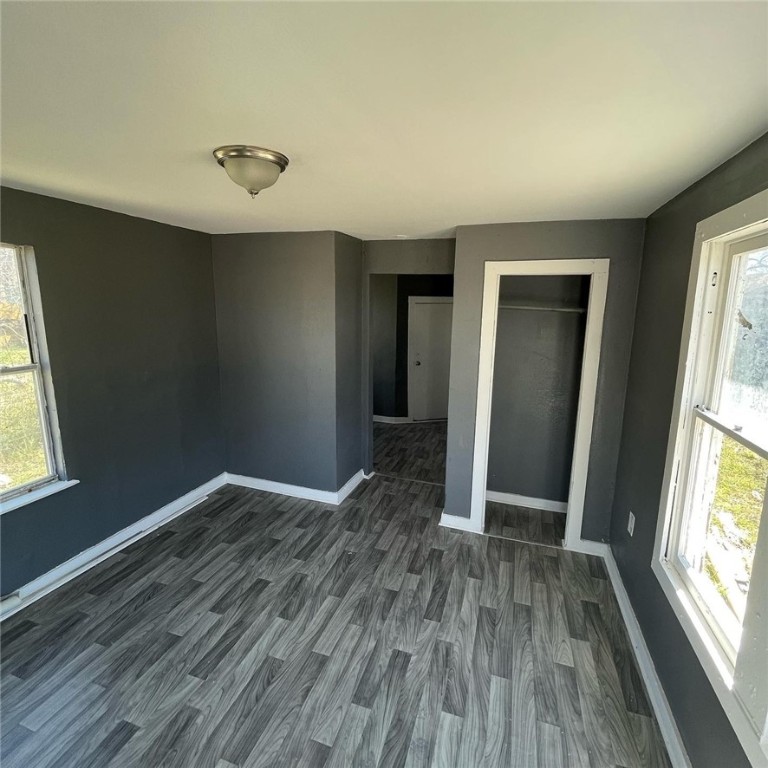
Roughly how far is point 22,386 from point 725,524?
11.7 ft

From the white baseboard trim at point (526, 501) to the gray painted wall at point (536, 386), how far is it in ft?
0.13

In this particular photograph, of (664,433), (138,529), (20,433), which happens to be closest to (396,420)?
(138,529)

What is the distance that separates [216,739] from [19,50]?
2371 millimetres

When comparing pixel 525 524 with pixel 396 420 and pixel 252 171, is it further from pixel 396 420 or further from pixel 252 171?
pixel 252 171

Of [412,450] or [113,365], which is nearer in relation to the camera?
[113,365]

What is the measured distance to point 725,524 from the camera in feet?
5.12

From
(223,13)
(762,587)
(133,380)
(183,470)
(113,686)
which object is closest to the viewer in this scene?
(223,13)

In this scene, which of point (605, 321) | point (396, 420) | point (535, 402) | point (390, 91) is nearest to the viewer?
point (390, 91)

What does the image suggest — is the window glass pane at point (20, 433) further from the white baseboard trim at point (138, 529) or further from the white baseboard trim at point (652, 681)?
the white baseboard trim at point (652, 681)

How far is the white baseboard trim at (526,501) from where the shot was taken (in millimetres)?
3637

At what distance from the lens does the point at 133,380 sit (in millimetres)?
2980

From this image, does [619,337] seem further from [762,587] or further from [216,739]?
[216,739]

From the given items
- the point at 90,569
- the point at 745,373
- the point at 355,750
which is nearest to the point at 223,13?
the point at 745,373

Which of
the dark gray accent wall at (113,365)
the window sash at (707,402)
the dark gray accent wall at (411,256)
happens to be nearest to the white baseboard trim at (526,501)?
the window sash at (707,402)
